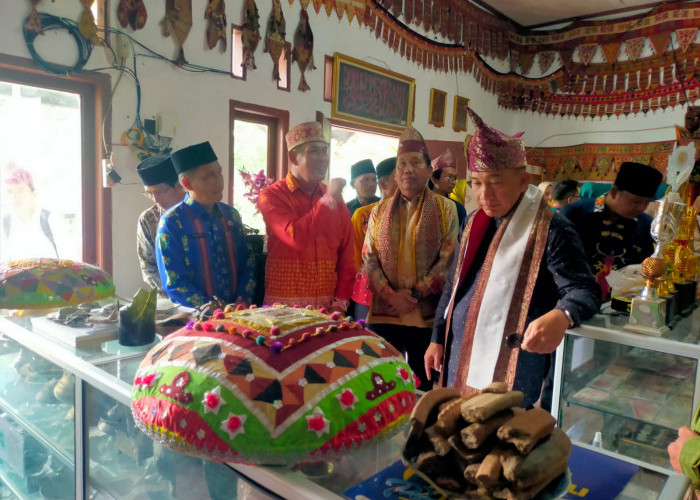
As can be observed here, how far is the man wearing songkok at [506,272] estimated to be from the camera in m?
1.37

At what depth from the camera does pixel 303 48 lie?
4016 mm

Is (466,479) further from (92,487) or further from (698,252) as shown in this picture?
(698,252)

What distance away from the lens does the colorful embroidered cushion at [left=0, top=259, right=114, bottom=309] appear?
4.84ft

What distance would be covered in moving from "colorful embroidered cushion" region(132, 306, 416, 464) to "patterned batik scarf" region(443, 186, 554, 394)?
595 millimetres

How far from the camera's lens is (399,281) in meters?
2.20

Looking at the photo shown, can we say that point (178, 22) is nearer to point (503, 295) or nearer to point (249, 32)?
point (249, 32)

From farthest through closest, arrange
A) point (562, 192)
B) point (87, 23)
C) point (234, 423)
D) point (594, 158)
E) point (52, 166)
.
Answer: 1. point (594, 158)
2. point (562, 192)
3. point (52, 166)
4. point (87, 23)
5. point (234, 423)

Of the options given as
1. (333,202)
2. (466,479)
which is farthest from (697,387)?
(333,202)

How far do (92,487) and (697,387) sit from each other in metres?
1.78

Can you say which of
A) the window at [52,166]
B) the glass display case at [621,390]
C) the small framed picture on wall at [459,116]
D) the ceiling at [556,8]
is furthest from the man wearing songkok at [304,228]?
the ceiling at [556,8]

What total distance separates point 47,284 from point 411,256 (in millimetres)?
1336

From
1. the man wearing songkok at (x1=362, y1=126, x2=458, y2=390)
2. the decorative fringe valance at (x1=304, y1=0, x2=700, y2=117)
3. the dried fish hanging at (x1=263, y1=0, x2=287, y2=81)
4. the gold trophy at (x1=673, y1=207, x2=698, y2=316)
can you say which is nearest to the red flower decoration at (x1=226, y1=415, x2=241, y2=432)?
the man wearing songkok at (x1=362, y1=126, x2=458, y2=390)

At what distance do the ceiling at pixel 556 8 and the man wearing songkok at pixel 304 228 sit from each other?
4.93 meters

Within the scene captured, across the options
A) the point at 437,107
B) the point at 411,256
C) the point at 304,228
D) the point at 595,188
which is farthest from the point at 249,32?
the point at 595,188
